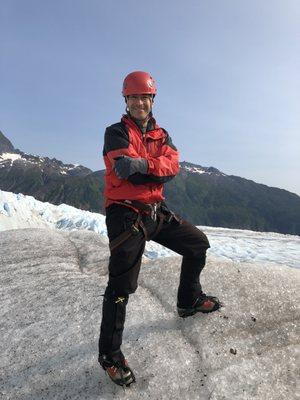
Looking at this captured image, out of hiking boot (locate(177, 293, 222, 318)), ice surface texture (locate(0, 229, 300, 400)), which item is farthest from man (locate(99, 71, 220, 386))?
hiking boot (locate(177, 293, 222, 318))

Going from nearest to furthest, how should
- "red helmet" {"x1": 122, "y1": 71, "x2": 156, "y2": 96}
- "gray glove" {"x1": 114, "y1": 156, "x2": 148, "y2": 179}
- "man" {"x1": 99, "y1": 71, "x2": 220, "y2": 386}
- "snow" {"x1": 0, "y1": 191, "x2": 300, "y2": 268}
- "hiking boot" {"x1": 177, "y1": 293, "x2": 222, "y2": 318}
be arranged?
"gray glove" {"x1": 114, "y1": 156, "x2": 148, "y2": 179}, "man" {"x1": 99, "y1": 71, "x2": 220, "y2": 386}, "red helmet" {"x1": 122, "y1": 71, "x2": 156, "y2": 96}, "hiking boot" {"x1": 177, "y1": 293, "x2": 222, "y2": 318}, "snow" {"x1": 0, "y1": 191, "x2": 300, "y2": 268}

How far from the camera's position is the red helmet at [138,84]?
20.4 ft

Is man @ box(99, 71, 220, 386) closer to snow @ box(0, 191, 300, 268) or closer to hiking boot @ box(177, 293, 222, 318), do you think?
hiking boot @ box(177, 293, 222, 318)

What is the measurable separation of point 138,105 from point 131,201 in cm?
152

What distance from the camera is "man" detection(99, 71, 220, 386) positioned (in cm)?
580

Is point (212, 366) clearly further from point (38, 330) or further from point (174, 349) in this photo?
point (38, 330)

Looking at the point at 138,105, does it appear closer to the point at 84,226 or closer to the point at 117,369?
the point at 117,369

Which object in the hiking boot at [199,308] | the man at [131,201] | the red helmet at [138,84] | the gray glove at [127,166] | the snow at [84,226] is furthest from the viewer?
the snow at [84,226]

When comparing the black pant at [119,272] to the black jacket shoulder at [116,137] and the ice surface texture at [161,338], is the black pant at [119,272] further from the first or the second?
the black jacket shoulder at [116,137]

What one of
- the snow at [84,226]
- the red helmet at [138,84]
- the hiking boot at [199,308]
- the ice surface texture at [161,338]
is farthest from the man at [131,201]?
the snow at [84,226]

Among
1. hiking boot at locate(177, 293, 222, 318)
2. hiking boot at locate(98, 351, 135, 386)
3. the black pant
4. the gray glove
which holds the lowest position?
hiking boot at locate(98, 351, 135, 386)

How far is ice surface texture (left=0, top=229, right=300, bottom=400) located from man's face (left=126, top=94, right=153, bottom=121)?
3.72 meters

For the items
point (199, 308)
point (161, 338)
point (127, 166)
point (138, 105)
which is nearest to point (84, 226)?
point (199, 308)

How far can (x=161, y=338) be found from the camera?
22.4ft
